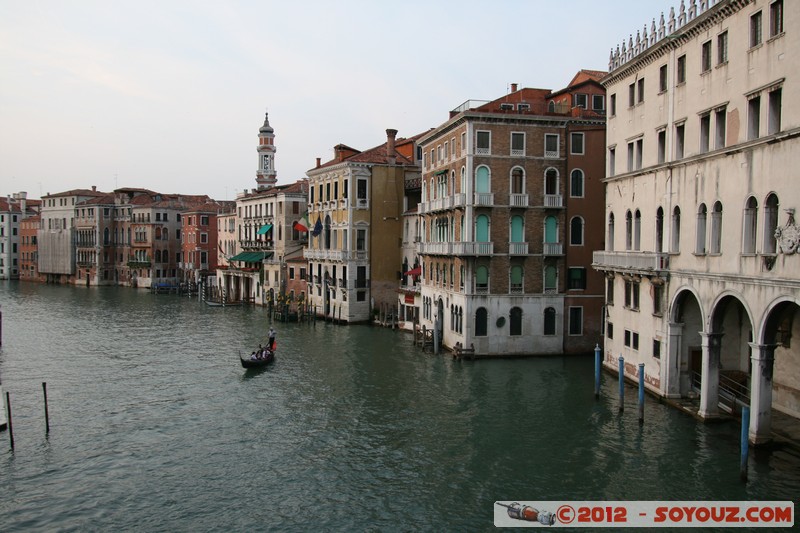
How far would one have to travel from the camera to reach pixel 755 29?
18.0 metres

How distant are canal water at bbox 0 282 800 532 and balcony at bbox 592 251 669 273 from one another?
445 centimetres

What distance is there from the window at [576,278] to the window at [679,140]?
36.0ft

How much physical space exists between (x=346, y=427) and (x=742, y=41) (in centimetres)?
1555

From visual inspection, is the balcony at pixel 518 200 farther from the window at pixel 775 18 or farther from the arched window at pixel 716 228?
the window at pixel 775 18

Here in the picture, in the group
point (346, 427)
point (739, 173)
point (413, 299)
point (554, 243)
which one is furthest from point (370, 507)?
point (413, 299)

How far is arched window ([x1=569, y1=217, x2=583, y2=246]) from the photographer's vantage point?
1276 inches

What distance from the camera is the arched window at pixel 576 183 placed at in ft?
106

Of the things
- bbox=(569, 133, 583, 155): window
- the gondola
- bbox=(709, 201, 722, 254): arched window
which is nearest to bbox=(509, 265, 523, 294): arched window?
bbox=(569, 133, 583, 155): window

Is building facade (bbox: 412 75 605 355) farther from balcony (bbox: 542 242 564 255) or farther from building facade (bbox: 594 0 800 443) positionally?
building facade (bbox: 594 0 800 443)

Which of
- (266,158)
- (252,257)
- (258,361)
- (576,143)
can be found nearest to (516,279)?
(576,143)

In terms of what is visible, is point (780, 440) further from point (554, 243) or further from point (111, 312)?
point (111, 312)

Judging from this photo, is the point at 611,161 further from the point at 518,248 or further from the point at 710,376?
the point at 710,376

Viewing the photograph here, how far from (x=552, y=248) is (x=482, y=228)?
11.1 ft

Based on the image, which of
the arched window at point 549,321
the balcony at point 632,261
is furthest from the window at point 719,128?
the arched window at point 549,321
